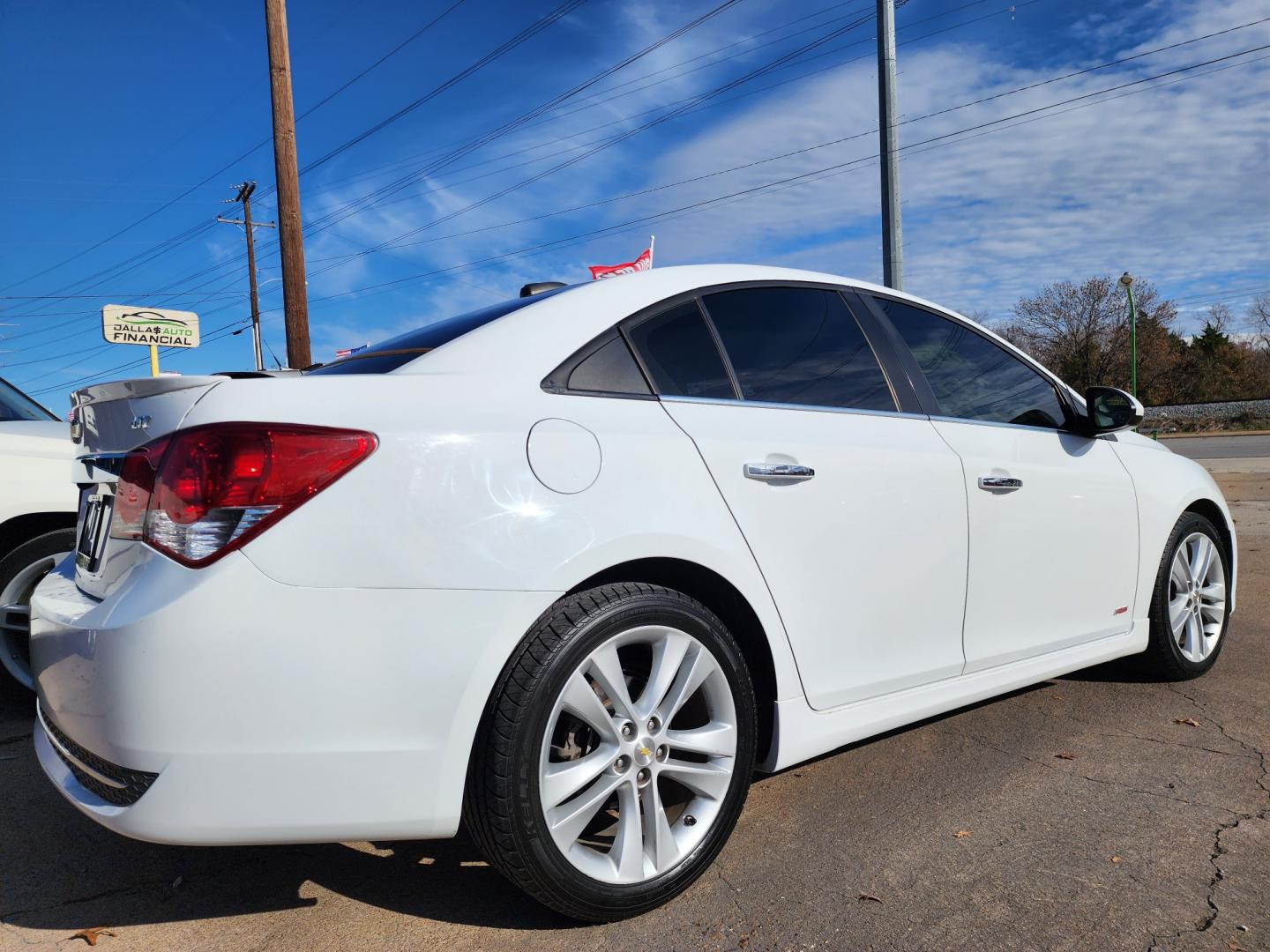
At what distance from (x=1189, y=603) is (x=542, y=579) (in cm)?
336

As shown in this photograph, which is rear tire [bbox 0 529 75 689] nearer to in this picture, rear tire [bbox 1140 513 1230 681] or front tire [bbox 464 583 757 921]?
front tire [bbox 464 583 757 921]

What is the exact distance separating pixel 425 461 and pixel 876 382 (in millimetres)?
1594

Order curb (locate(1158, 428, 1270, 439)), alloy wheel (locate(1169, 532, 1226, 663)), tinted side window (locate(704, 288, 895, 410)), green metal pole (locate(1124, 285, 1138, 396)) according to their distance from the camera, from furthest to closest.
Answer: curb (locate(1158, 428, 1270, 439)), green metal pole (locate(1124, 285, 1138, 396)), alloy wheel (locate(1169, 532, 1226, 663)), tinted side window (locate(704, 288, 895, 410))

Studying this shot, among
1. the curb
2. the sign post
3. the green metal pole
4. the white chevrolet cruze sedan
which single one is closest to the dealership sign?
the sign post

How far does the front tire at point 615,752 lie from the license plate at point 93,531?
1.06 meters

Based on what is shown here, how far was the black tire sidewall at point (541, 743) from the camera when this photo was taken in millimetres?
1967

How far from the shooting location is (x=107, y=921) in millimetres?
2252

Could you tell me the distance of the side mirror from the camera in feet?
11.6

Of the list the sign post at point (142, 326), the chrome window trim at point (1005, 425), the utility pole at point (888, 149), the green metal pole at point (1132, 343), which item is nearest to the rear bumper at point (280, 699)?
the chrome window trim at point (1005, 425)

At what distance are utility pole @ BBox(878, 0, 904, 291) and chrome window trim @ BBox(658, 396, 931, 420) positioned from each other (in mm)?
7018

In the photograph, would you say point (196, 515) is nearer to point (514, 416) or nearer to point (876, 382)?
point (514, 416)

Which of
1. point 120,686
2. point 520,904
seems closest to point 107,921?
point 120,686

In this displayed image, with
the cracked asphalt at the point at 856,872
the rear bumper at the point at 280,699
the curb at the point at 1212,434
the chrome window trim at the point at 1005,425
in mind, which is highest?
the chrome window trim at the point at 1005,425

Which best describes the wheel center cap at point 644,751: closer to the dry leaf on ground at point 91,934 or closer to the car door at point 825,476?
the car door at point 825,476
